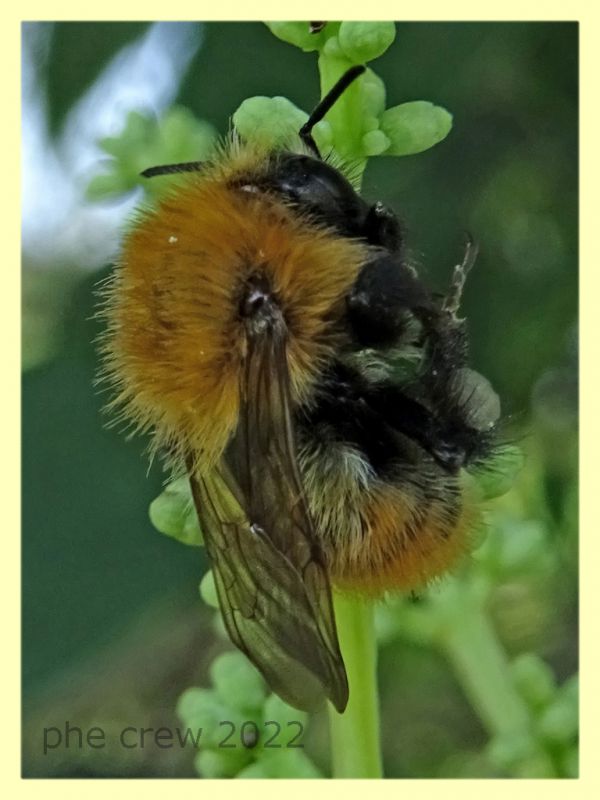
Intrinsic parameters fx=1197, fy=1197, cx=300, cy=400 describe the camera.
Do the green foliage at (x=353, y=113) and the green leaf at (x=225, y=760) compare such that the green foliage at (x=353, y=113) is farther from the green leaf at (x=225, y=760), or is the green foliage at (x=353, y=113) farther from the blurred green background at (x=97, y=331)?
the green leaf at (x=225, y=760)

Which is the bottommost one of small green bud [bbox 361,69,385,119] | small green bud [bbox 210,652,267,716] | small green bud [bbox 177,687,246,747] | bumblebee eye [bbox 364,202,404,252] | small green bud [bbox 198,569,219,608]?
small green bud [bbox 177,687,246,747]

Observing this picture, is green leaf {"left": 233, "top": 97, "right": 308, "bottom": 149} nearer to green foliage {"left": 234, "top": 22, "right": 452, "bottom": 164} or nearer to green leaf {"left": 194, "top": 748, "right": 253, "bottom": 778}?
green foliage {"left": 234, "top": 22, "right": 452, "bottom": 164}

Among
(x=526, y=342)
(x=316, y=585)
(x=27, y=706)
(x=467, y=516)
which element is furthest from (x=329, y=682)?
(x=526, y=342)

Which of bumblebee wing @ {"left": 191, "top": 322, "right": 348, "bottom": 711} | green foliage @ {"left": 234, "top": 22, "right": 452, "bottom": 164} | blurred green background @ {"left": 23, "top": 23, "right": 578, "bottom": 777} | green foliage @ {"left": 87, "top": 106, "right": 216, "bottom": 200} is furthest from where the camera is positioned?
blurred green background @ {"left": 23, "top": 23, "right": 578, "bottom": 777}

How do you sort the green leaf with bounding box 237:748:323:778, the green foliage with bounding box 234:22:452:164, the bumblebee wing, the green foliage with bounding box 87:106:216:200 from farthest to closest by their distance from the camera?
the green foliage with bounding box 87:106:216:200 < the green leaf with bounding box 237:748:323:778 < the green foliage with bounding box 234:22:452:164 < the bumblebee wing

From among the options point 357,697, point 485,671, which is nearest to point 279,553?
point 357,697

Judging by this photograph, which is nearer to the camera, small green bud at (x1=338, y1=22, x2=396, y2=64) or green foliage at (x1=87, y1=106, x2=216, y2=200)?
small green bud at (x1=338, y1=22, x2=396, y2=64)

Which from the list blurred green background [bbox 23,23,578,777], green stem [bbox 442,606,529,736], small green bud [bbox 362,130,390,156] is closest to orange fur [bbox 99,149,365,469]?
small green bud [bbox 362,130,390,156]

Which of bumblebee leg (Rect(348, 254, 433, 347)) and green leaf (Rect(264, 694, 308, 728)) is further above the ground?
bumblebee leg (Rect(348, 254, 433, 347))
